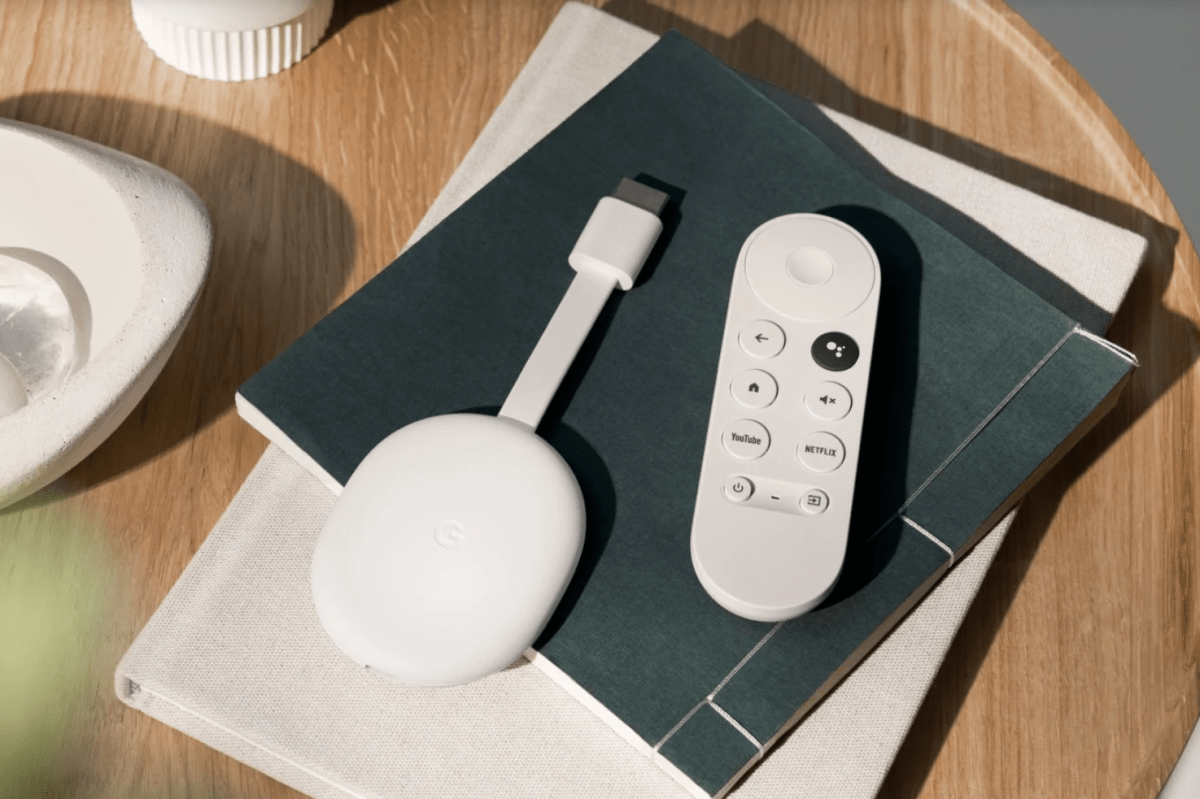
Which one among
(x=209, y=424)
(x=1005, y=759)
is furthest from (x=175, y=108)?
(x=1005, y=759)

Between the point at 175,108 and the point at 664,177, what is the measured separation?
0.93ft

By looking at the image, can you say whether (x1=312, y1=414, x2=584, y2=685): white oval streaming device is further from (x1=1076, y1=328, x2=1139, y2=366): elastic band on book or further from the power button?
(x1=1076, y1=328, x2=1139, y2=366): elastic band on book

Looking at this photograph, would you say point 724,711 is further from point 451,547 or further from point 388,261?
point 388,261

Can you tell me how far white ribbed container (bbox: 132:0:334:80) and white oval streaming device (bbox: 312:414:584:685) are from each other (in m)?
0.27

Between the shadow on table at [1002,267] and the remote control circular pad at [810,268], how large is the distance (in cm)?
10

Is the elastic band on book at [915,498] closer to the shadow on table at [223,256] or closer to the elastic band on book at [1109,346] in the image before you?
the elastic band on book at [1109,346]

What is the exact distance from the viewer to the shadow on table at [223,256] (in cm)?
55

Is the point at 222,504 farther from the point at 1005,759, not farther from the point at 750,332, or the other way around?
the point at 1005,759

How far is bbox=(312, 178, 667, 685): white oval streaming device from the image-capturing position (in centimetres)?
43

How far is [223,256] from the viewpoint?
1.93ft

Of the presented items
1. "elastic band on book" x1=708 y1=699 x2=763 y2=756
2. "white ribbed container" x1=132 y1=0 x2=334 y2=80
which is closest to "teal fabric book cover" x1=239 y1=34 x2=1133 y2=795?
"elastic band on book" x1=708 y1=699 x2=763 y2=756

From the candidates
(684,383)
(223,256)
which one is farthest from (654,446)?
(223,256)

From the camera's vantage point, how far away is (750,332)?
506mm

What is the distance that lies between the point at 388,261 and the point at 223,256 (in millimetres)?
87
